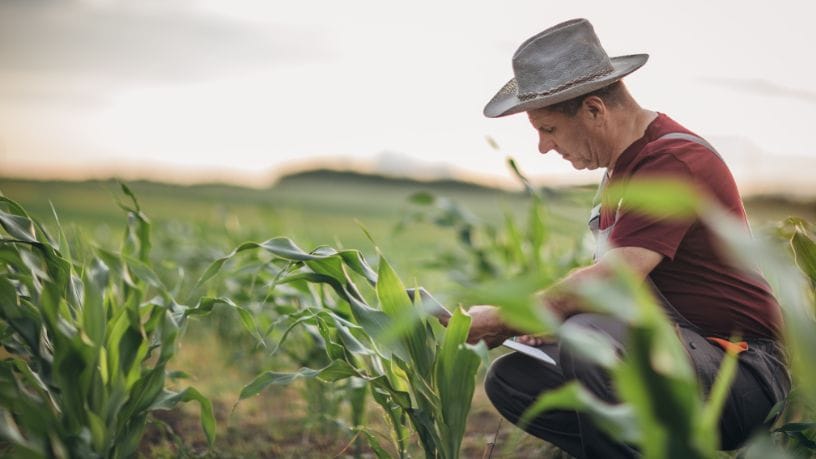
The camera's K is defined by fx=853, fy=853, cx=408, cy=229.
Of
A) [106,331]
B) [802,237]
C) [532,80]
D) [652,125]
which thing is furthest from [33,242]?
[802,237]

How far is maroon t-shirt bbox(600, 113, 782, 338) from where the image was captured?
1.98m

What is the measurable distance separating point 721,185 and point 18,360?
1.68 metres

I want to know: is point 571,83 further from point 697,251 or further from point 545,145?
point 697,251

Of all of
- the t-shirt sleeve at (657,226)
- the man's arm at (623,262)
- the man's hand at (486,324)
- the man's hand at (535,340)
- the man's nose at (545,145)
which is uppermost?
the man's nose at (545,145)

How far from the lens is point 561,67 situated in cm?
218

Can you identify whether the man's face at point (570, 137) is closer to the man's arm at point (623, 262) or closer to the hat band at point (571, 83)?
the hat band at point (571, 83)

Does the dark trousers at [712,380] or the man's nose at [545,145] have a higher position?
the man's nose at [545,145]

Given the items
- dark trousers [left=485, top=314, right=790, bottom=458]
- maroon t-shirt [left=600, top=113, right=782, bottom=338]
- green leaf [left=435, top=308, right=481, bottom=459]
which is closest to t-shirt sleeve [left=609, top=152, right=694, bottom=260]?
maroon t-shirt [left=600, top=113, right=782, bottom=338]

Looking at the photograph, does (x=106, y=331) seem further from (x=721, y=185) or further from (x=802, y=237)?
(x=802, y=237)

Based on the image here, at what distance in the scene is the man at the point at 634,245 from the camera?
1.99 m

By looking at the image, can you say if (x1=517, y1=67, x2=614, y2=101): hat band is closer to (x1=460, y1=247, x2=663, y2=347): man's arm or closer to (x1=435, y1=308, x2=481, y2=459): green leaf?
(x1=460, y1=247, x2=663, y2=347): man's arm

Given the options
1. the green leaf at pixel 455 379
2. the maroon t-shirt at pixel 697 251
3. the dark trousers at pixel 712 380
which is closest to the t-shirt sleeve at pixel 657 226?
the maroon t-shirt at pixel 697 251

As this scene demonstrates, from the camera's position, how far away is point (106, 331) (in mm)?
1879

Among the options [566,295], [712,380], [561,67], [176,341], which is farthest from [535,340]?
[176,341]
